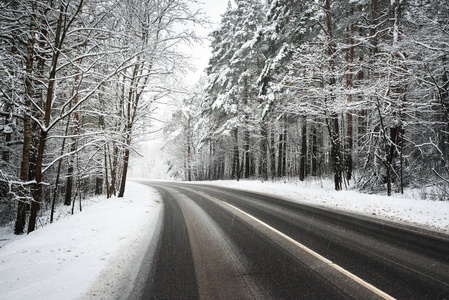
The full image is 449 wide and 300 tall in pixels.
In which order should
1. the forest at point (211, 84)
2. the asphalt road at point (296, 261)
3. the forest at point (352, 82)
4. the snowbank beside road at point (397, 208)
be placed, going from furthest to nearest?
the forest at point (352, 82) → the snowbank beside road at point (397, 208) → the forest at point (211, 84) → the asphalt road at point (296, 261)

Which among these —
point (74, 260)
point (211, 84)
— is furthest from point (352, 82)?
point (74, 260)

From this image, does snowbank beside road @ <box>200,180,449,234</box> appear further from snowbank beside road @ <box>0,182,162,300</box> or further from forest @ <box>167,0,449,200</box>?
snowbank beside road @ <box>0,182,162,300</box>

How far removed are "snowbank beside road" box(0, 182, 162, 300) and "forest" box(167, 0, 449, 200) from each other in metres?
5.34

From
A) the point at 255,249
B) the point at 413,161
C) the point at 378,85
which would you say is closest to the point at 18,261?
the point at 255,249

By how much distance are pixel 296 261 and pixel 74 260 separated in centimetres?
417

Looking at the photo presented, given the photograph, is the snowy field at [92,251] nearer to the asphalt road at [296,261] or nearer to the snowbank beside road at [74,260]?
the snowbank beside road at [74,260]

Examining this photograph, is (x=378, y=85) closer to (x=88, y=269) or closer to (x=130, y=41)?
(x=130, y=41)

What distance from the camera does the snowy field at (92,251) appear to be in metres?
2.85

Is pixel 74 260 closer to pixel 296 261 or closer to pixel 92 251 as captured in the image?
pixel 92 251

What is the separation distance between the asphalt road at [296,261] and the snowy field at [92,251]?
1.70 feet

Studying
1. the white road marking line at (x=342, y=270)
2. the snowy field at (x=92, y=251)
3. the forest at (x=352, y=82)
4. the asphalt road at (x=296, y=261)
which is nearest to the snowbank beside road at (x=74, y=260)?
the snowy field at (x=92, y=251)

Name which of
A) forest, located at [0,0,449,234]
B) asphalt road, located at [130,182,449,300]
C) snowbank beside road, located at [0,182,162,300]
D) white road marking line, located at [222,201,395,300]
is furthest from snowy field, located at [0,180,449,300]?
white road marking line, located at [222,201,395,300]

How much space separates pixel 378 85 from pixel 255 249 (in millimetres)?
10201

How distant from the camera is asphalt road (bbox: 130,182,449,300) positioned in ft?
9.25
